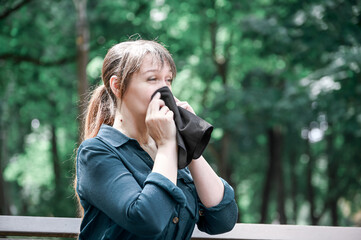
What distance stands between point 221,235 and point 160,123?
1.13 m

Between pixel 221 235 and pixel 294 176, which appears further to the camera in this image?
pixel 294 176

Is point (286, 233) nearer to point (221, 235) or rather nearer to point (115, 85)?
point (221, 235)

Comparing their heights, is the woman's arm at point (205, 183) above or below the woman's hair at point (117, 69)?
below

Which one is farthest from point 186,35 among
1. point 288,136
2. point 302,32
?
point 288,136

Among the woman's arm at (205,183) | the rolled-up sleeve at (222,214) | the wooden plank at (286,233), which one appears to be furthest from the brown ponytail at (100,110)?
the wooden plank at (286,233)

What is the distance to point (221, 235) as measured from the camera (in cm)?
267

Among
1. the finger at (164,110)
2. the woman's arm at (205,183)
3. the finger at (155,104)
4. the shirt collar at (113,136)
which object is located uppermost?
the finger at (155,104)

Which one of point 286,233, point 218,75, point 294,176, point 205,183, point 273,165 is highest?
point 205,183

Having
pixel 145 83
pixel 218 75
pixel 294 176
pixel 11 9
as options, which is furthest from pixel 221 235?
pixel 294 176

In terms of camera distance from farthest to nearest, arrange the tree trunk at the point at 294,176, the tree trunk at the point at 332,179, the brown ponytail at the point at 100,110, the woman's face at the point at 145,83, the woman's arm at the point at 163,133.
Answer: the tree trunk at the point at 294,176 → the tree trunk at the point at 332,179 → the brown ponytail at the point at 100,110 → the woman's face at the point at 145,83 → the woman's arm at the point at 163,133

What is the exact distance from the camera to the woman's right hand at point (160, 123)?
1816 millimetres

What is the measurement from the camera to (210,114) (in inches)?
527

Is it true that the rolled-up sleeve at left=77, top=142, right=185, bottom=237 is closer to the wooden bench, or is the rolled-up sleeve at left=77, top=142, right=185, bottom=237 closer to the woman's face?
the woman's face

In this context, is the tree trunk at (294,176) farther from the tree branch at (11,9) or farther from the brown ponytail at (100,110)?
the brown ponytail at (100,110)
